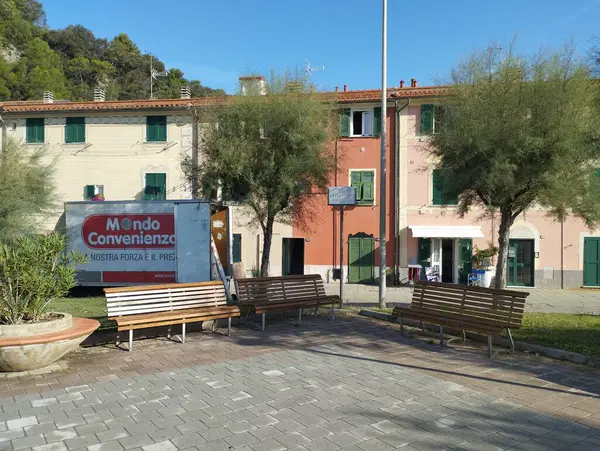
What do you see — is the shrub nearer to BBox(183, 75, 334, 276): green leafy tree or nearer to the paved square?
the paved square

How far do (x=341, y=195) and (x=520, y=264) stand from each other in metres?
13.3

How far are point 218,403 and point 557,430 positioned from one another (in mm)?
3113

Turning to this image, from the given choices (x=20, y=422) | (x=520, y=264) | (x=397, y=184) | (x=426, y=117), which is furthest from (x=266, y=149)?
(x=520, y=264)

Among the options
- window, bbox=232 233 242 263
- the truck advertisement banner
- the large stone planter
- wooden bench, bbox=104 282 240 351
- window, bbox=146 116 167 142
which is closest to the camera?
the large stone planter

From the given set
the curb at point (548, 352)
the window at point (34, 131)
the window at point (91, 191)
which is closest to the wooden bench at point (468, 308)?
the curb at point (548, 352)

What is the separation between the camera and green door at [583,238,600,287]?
1972cm

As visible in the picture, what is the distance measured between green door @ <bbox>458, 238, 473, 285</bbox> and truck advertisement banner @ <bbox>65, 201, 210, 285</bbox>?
1261 centimetres

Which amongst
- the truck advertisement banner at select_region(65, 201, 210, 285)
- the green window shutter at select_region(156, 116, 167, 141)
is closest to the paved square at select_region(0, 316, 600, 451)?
the truck advertisement banner at select_region(65, 201, 210, 285)

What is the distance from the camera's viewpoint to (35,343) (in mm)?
5281

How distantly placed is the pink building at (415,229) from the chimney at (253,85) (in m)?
7.78

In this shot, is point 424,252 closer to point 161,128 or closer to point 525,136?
point 525,136

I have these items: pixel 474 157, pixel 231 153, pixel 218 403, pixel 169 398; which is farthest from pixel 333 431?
pixel 231 153

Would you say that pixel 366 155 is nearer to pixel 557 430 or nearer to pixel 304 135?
pixel 304 135

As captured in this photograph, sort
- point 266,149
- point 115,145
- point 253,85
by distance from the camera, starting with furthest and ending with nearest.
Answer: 1. point 115,145
2. point 253,85
3. point 266,149
